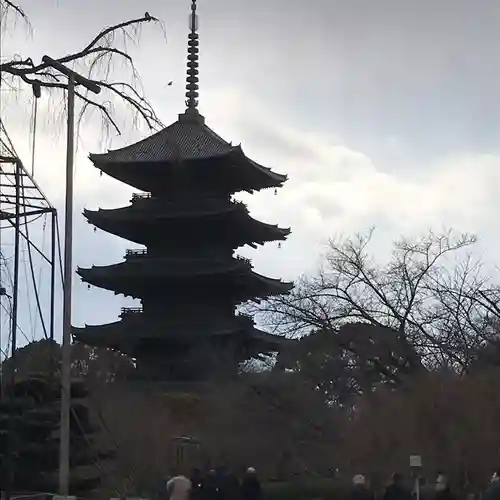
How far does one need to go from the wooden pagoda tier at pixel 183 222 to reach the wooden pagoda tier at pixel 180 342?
3352 mm

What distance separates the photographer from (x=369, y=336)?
29.7m

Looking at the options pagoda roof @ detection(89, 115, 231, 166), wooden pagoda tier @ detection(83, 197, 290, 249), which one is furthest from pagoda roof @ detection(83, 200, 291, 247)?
pagoda roof @ detection(89, 115, 231, 166)

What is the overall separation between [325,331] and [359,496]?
13525mm

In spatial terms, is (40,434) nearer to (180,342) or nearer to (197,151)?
(180,342)

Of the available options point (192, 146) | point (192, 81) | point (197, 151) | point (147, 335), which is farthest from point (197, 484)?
point (192, 81)

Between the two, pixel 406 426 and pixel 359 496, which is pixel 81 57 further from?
pixel 406 426

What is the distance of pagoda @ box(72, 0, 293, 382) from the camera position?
45.5 meters

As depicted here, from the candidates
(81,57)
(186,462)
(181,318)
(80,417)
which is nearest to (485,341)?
(186,462)

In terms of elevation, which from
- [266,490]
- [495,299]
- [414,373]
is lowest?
[266,490]

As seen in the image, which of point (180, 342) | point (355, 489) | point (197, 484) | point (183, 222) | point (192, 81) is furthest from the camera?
point (192, 81)

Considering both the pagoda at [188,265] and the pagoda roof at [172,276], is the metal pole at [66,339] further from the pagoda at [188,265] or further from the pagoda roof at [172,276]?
the pagoda roof at [172,276]

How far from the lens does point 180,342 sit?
4597 cm

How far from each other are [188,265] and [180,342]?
3.23 m

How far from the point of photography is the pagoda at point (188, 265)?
149 ft
